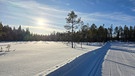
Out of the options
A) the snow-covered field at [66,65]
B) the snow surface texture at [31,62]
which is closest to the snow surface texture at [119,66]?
the snow-covered field at [66,65]

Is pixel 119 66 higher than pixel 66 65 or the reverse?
the reverse

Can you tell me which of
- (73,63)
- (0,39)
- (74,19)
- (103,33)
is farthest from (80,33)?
(73,63)

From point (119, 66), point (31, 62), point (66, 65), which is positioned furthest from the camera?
point (31, 62)

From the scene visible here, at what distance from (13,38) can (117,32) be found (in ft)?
239

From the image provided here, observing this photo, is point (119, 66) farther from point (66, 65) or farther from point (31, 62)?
point (31, 62)

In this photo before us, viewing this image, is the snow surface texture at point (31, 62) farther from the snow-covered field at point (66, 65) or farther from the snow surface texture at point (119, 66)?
the snow surface texture at point (119, 66)

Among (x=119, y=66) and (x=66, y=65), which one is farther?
(x=119, y=66)

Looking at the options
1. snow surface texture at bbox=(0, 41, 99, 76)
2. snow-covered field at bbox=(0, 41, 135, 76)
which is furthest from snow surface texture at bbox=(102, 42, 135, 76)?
snow surface texture at bbox=(0, 41, 99, 76)

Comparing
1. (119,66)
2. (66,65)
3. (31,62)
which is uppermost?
(66,65)

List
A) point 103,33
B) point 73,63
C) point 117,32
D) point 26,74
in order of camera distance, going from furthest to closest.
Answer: point 117,32, point 103,33, point 73,63, point 26,74

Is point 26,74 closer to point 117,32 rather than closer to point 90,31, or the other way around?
point 90,31

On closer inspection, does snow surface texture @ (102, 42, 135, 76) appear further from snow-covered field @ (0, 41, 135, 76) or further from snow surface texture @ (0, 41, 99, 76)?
snow surface texture @ (0, 41, 99, 76)

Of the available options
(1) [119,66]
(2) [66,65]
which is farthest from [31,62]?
(1) [119,66]

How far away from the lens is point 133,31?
123875 mm
